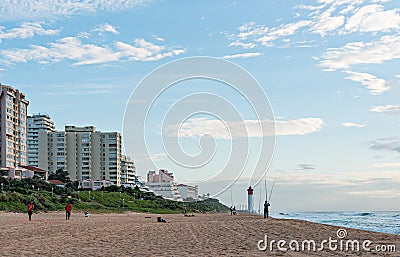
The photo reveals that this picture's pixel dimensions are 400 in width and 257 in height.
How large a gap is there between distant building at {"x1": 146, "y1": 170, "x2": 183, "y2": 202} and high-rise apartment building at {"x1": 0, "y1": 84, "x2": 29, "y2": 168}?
62116 millimetres

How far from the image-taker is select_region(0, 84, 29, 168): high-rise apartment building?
82125 mm

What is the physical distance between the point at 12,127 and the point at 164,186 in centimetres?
6966

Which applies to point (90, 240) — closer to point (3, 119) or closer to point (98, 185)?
point (3, 119)

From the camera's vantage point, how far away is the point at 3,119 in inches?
3278

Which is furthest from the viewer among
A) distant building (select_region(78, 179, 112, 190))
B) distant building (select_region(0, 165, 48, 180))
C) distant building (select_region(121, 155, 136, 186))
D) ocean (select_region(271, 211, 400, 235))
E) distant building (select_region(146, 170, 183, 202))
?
distant building (select_region(146, 170, 183, 202))

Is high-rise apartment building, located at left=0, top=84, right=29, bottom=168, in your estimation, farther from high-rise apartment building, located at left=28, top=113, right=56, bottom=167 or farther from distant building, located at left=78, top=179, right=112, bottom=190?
high-rise apartment building, located at left=28, top=113, right=56, bottom=167

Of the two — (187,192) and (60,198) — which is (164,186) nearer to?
(187,192)

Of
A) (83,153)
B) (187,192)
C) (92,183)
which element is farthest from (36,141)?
(187,192)

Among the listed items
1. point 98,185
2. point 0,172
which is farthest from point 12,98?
point 98,185

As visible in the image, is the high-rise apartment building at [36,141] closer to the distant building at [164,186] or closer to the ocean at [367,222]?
the distant building at [164,186]

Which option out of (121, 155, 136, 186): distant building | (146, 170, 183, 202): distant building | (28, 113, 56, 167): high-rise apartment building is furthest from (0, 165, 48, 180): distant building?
(146, 170, 183, 202): distant building

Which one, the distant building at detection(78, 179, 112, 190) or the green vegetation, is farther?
the distant building at detection(78, 179, 112, 190)

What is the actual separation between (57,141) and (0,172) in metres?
52.1

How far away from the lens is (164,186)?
5940 inches
